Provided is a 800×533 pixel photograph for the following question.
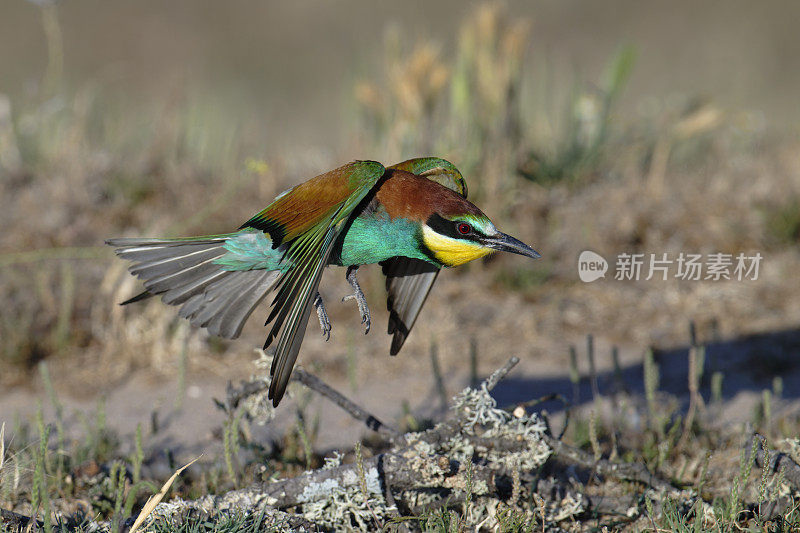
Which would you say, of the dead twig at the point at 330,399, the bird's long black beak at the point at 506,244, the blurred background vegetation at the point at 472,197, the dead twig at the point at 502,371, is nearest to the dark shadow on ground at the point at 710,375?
the blurred background vegetation at the point at 472,197

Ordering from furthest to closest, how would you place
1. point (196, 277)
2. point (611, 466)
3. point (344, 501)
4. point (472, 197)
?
point (472, 197) → point (611, 466) → point (344, 501) → point (196, 277)

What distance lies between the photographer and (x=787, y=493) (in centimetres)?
210

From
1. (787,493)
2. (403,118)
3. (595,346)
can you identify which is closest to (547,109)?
(403,118)

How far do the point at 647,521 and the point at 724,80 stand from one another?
29.9 feet

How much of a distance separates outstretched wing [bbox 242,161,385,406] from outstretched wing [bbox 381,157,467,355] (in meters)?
0.31

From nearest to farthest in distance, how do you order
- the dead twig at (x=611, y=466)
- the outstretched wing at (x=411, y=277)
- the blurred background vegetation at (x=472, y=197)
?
the outstretched wing at (x=411, y=277) < the dead twig at (x=611, y=466) < the blurred background vegetation at (x=472, y=197)

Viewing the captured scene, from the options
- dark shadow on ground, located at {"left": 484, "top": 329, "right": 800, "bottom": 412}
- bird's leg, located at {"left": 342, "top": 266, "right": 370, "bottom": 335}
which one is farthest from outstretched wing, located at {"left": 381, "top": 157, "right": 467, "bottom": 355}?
dark shadow on ground, located at {"left": 484, "top": 329, "right": 800, "bottom": 412}

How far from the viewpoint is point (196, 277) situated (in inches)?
71.0

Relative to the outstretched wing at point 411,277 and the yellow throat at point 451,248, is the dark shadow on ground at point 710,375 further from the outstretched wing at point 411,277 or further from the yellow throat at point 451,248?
the yellow throat at point 451,248

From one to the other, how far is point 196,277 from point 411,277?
58 centimetres

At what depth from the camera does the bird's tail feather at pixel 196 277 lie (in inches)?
69.4

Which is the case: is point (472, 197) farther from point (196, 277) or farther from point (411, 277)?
point (196, 277)

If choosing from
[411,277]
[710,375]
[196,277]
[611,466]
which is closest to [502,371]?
[411,277]

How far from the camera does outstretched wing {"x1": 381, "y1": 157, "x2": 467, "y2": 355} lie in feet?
6.66
